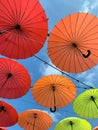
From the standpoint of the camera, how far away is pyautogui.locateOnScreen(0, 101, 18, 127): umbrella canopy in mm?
7909

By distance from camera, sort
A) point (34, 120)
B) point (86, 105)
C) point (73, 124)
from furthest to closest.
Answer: point (34, 120) < point (73, 124) < point (86, 105)

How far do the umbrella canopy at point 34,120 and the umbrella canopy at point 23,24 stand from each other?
3529mm

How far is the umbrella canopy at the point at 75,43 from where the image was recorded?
5.47m

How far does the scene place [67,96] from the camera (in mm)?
7789

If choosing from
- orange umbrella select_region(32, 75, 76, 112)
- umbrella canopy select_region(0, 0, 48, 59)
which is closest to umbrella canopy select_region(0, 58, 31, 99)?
orange umbrella select_region(32, 75, 76, 112)

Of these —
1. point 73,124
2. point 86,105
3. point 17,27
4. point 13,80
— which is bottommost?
point 73,124

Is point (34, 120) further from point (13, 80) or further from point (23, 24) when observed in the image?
point (23, 24)

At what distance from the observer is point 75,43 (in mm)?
5875

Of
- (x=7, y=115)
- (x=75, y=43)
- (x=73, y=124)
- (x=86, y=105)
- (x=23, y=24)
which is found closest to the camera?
(x=23, y=24)

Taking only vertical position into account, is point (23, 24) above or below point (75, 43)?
below

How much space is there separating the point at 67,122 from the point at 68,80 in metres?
1.90

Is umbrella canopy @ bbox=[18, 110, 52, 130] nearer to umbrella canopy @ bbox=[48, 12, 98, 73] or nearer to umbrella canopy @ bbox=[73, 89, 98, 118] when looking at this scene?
umbrella canopy @ bbox=[73, 89, 98, 118]

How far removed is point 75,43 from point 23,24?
57.3 inches

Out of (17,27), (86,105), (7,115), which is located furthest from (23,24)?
(7,115)
